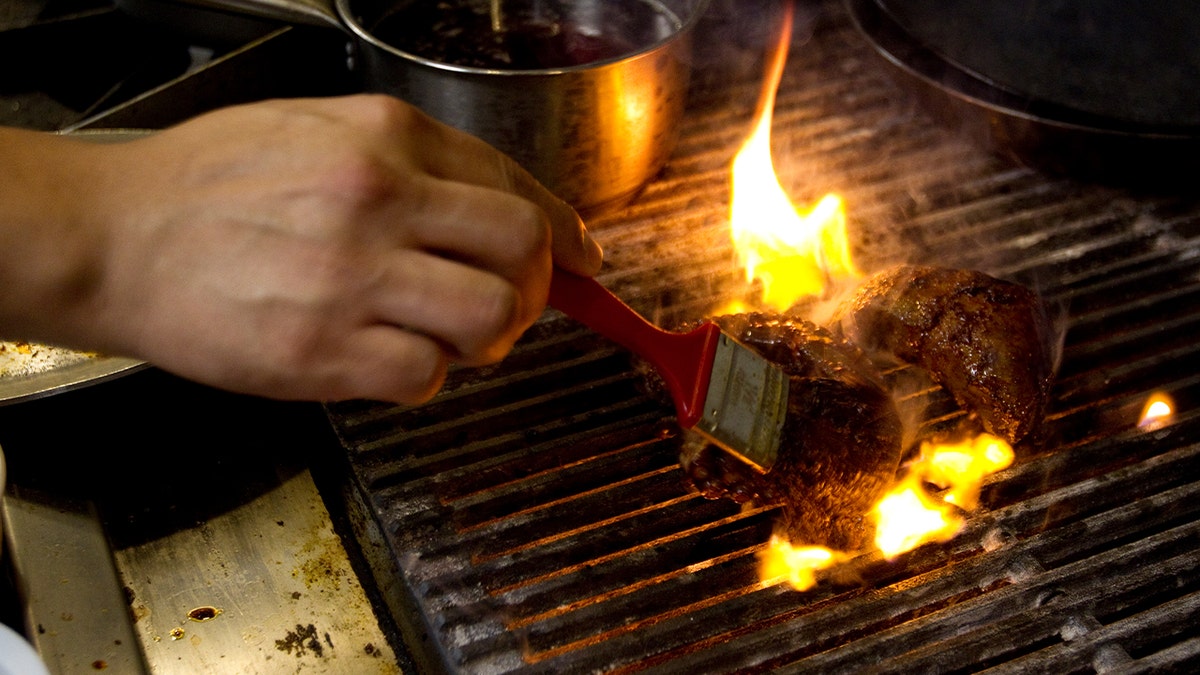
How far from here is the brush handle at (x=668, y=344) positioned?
1897 millimetres

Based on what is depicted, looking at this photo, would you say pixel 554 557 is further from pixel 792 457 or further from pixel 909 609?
pixel 909 609

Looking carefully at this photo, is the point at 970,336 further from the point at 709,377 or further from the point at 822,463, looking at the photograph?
the point at 709,377

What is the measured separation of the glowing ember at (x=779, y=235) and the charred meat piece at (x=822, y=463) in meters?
0.58

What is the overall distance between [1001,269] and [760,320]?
931 mm

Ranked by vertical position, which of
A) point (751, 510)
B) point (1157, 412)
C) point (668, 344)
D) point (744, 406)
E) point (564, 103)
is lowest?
point (1157, 412)

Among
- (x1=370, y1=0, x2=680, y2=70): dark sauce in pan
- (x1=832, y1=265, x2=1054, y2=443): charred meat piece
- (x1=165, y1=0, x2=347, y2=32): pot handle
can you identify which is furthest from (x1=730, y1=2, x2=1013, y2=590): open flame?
(x1=165, y1=0, x2=347, y2=32): pot handle

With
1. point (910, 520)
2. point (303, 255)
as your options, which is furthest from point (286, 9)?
point (910, 520)

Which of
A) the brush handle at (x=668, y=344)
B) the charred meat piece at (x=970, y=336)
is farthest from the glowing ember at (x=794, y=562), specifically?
the charred meat piece at (x=970, y=336)

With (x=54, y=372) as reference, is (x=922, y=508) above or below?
below

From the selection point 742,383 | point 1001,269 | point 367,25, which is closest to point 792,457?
point 742,383

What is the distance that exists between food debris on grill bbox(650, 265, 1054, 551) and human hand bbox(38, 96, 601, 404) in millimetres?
845

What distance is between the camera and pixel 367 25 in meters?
2.83

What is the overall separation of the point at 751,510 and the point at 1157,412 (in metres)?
1.11

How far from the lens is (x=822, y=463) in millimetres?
2088
